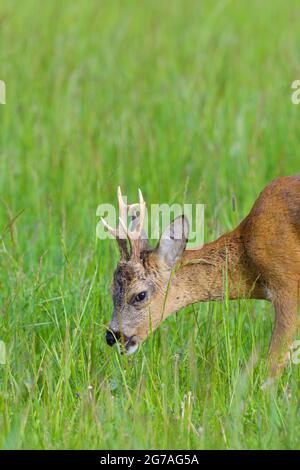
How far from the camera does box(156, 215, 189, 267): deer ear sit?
240 inches

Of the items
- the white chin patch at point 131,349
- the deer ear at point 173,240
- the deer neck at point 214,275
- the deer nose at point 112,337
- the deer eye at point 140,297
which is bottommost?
the white chin patch at point 131,349

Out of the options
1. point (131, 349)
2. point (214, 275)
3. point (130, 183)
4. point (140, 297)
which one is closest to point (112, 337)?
point (131, 349)

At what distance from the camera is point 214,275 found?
6.31 m

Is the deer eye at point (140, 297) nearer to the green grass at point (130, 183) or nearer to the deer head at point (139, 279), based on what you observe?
the deer head at point (139, 279)

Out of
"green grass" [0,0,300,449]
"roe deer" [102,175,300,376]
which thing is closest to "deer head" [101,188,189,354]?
"roe deer" [102,175,300,376]

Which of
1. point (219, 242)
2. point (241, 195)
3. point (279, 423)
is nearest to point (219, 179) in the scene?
point (241, 195)

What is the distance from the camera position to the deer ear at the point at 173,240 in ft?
20.0

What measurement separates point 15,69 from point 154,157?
6.43 ft

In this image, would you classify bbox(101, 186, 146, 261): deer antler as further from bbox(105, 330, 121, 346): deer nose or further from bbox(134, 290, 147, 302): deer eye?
bbox(105, 330, 121, 346): deer nose

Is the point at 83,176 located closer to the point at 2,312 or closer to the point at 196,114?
the point at 196,114

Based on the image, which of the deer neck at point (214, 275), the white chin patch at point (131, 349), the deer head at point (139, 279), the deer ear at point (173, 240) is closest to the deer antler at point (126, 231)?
the deer head at point (139, 279)

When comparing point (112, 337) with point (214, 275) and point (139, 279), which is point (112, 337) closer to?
point (139, 279)

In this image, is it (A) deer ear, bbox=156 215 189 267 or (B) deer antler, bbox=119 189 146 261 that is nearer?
(B) deer antler, bbox=119 189 146 261

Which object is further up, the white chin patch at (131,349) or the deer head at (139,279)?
the deer head at (139,279)
